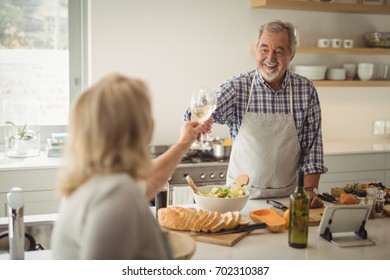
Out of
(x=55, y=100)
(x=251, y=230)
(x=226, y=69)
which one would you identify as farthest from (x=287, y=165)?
(x=55, y=100)

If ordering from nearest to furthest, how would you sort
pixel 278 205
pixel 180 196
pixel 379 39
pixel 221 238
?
1. pixel 221 238
2. pixel 278 205
3. pixel 180 196
4. pixel 379 39

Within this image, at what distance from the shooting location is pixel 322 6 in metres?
4.46

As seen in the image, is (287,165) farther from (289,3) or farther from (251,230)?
(289,3)

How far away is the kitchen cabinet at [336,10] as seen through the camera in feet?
14.2

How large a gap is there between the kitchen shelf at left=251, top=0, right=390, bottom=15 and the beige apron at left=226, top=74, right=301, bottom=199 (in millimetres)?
1612

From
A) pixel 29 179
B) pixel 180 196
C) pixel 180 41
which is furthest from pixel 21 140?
pixel 180 41

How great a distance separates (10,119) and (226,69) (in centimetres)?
164

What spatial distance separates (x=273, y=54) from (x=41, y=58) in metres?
1.98

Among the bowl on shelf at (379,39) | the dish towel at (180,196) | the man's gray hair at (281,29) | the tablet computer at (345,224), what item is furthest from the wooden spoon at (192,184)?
the bowl on shelf at (379,39)

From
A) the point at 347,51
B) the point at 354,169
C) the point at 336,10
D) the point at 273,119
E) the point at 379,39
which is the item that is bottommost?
the point at 354,169

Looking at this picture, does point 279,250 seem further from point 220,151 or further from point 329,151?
point 329,151

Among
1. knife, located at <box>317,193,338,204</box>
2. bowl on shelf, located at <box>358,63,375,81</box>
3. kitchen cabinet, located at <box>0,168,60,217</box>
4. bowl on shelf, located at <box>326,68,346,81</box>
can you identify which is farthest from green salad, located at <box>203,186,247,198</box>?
bowl on shelf, located at <box>358,63,375,81</box>

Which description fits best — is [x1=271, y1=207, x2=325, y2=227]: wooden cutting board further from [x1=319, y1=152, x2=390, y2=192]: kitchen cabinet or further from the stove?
[x1=319, y1=152, x2=390, y2=192]: kitchen cabinet

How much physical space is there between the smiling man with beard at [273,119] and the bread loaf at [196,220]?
0.72 metres
